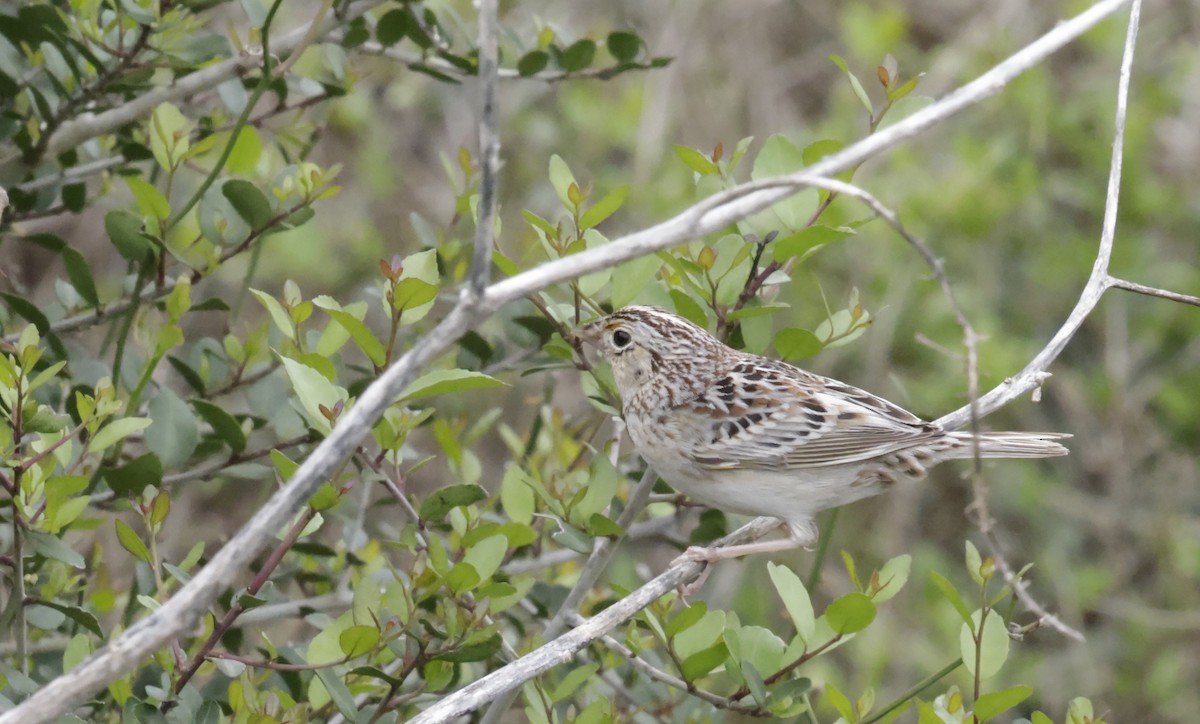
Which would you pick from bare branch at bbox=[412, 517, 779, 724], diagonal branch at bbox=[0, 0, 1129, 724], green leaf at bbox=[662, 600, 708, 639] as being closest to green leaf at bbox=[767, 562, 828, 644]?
green leaf at bbox=[662, 600, 708, 639]

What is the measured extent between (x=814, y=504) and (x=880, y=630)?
314 cm

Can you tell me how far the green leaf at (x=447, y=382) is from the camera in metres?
2.60

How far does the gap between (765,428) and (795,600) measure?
1.12 meters

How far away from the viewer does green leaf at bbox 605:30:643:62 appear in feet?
13.1

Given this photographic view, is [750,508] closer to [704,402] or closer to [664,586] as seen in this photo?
[704,402]

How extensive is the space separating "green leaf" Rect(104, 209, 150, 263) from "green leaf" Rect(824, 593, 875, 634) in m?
1.85

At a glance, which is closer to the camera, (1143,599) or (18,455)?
(18,455)

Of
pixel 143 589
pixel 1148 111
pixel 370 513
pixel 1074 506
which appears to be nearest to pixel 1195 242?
pixel 1148 111

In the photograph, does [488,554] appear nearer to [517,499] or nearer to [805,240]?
[517,499]

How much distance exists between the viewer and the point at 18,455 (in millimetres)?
2807

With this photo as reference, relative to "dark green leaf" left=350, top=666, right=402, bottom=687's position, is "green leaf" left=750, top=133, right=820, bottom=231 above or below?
above

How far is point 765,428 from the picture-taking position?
4.17m

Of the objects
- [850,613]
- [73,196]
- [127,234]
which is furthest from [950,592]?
[73,196]

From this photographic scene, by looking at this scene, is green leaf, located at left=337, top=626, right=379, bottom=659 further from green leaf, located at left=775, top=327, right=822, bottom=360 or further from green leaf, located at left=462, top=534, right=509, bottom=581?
green leaf, located at left=775, top=327, right=822, bottom=360
